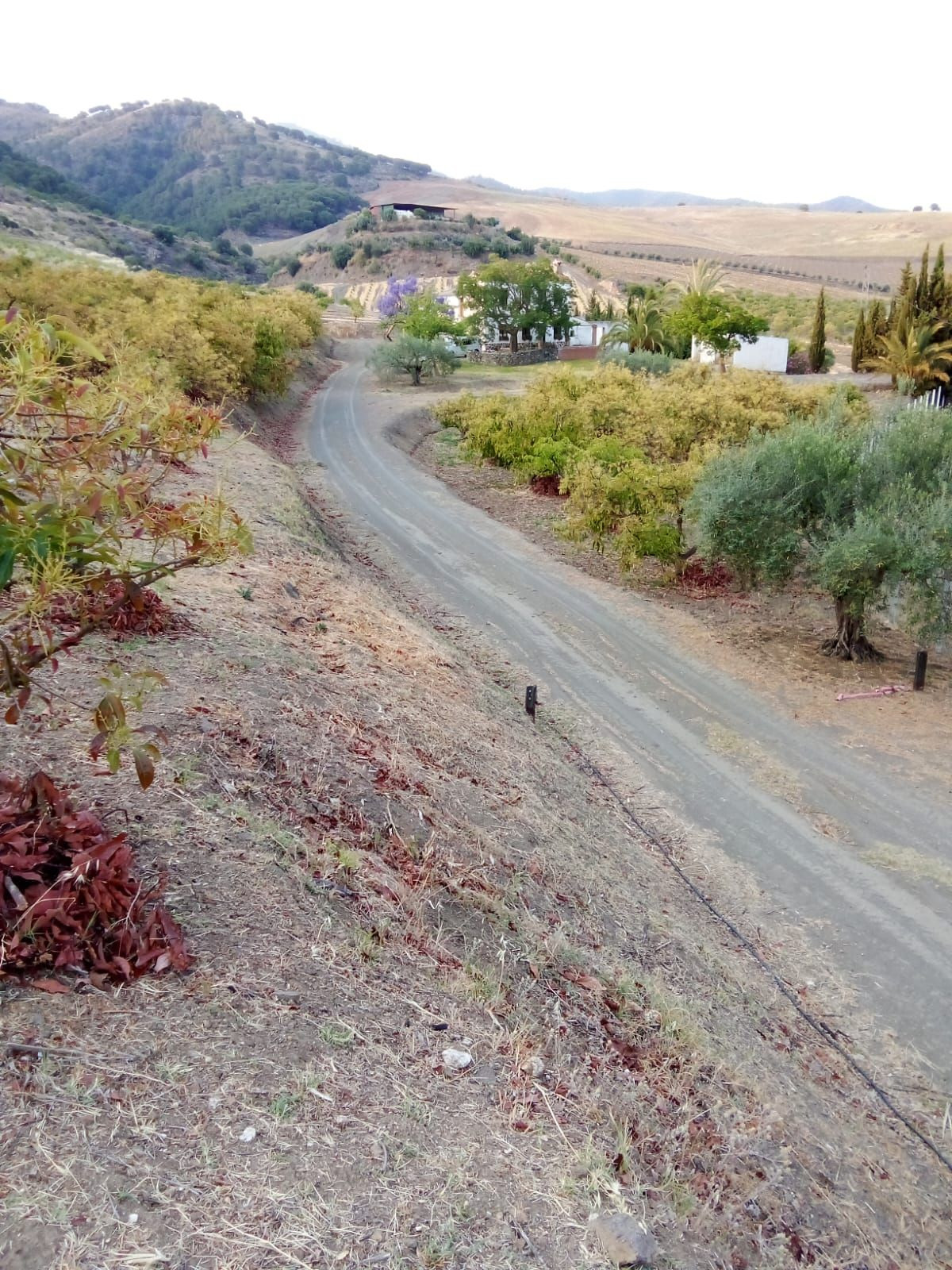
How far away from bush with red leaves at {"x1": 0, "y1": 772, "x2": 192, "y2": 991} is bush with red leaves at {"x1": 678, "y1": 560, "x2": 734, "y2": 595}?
19139mm

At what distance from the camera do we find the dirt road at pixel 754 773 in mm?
10820

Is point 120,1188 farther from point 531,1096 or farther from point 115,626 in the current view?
point 115,626

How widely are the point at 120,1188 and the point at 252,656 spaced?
7.71 metres

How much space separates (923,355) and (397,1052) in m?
44.5

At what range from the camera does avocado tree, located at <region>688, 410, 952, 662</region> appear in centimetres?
1698

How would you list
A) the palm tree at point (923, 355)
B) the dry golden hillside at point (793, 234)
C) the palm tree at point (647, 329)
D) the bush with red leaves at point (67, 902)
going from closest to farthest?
the bush with red leaves at point (67, 902)
the palm tree at point (923, 355)
the palm tree at point (647, 329)
the dry golden hillside at point (793, 234)

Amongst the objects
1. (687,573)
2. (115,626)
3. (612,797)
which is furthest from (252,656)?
(687,573)

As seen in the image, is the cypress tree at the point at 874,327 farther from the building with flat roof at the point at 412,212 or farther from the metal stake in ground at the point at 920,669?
the building with flat roof at the point at 412,212

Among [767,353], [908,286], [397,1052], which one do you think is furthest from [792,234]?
[397,1052]

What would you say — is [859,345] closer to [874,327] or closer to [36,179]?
[874,327]

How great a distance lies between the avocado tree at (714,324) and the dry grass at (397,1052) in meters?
45.8

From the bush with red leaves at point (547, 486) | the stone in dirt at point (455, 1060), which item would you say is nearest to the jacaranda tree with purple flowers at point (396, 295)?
the bush with red leaves at point (547, 486)

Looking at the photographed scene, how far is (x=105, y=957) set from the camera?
17.1 feet

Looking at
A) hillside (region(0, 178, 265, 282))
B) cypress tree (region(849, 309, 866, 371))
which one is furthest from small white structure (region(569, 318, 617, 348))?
hillside (region(0, 178, 265, 282))
